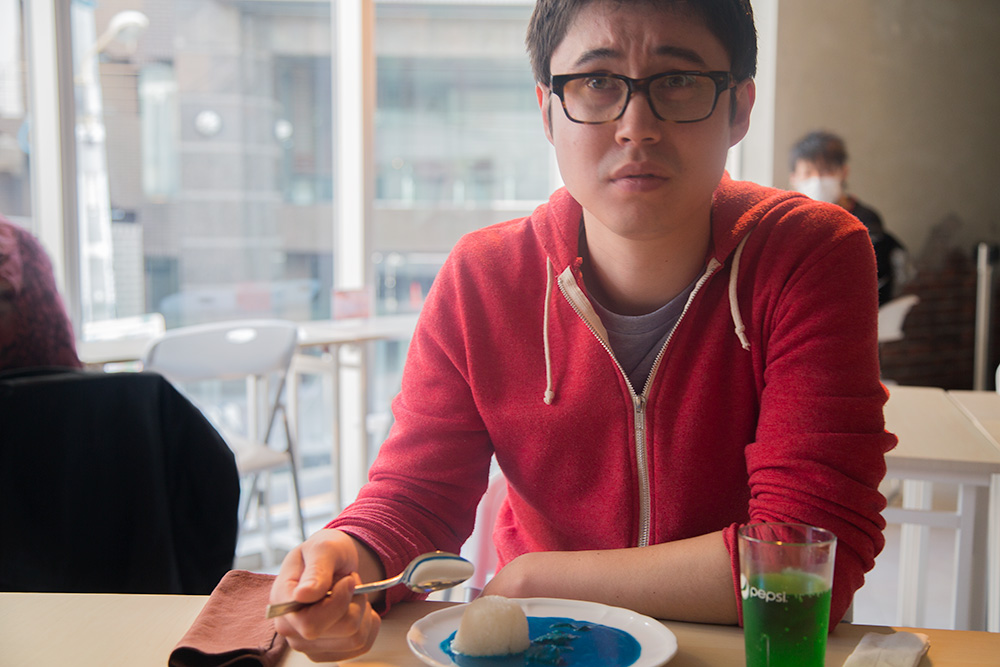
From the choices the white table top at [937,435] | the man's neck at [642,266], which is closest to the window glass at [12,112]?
the man's neck at [642,266]

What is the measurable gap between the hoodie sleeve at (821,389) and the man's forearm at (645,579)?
0.02m

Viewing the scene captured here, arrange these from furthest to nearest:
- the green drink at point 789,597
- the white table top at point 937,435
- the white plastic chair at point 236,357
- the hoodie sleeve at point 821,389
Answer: the white plastic chair at point 236,357, the white table top at point 937,435, the hoodie sleeve at point 821,389, the green drink at point 789,597

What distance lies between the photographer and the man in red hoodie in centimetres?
85

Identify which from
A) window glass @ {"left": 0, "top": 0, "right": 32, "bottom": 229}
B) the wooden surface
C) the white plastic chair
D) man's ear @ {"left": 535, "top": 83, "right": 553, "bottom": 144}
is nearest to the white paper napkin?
the wooden surface

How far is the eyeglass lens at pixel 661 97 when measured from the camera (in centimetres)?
94

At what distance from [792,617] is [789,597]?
2 cm

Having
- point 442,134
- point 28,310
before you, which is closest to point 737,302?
point 28,310

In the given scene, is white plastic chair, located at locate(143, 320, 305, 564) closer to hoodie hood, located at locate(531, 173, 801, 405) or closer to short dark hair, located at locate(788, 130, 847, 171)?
hoodie hood, located at locate(531, 173, 801, 405)

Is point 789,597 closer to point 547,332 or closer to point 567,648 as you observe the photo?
point 567,648

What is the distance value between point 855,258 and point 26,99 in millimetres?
3189

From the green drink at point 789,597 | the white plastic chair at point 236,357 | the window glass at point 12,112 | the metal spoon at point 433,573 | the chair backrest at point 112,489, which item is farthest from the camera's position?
the window glass at point 12,112

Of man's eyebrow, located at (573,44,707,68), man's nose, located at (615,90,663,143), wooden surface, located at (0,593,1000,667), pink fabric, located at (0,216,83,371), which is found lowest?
wooden surface, located at (0,593,1000,667)

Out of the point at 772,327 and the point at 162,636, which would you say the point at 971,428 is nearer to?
the point at 772,327

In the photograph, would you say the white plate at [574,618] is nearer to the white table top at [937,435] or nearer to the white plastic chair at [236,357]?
the white table top at [937,435]
